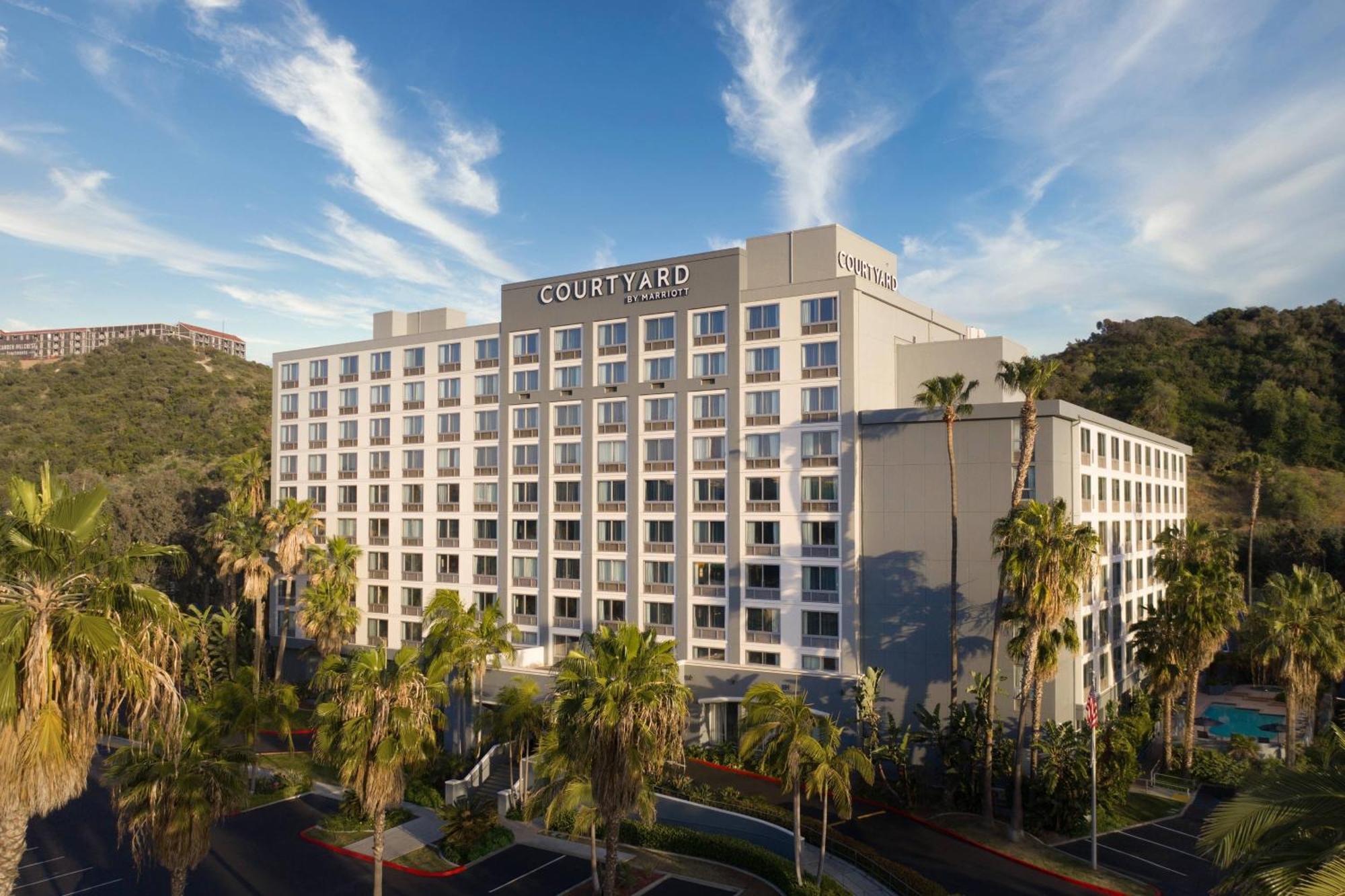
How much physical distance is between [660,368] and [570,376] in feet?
23.6

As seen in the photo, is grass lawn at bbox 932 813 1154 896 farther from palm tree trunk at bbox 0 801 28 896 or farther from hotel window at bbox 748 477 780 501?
palm tree trunk at bbox 0 801 28 896

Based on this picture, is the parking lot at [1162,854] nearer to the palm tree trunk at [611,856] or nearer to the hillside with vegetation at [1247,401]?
the palm tree trunk at [611,856]

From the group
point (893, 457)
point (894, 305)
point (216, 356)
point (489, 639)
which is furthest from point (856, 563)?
point (216, 356)

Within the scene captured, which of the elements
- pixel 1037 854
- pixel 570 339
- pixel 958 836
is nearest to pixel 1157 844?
pixel 1037 854

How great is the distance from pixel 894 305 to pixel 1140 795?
30840 millimetres

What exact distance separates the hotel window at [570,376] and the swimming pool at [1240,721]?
4874 centimetres

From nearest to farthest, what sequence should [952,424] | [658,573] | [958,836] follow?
1. [958,836]
2. [952,424]
3. [658,573]

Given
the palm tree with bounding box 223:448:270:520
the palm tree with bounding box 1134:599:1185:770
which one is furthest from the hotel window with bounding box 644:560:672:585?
the palm tree with bounding box 223:448:270:520

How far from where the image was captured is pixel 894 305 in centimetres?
5475

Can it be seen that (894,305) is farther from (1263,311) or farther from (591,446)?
(1263,311)

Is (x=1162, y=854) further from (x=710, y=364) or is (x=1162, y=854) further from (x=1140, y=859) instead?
(x=710, y=364)

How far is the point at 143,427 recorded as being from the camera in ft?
408

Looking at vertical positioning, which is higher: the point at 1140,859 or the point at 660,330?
the point at 660,330

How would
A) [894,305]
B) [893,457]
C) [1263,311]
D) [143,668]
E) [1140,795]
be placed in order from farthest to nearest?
1. [1263,311]
2. [894,305]
3. [893,457]
4. [1140,795]
5. [143,668]
